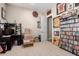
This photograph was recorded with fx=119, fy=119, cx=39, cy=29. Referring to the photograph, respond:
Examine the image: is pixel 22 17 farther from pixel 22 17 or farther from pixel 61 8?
pixel 61 8

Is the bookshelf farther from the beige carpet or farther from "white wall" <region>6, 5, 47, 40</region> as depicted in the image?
"white wall" <region>6, 5, 47, 40</region>

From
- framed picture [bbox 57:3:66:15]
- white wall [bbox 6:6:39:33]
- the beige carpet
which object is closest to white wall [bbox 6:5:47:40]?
white wall [bbox 6:6:39:33]

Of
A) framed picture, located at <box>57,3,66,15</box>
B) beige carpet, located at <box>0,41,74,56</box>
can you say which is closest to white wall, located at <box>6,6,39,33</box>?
beige carpet, located at <box>0,41,74,56</box>

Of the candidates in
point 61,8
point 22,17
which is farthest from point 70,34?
point 22,17

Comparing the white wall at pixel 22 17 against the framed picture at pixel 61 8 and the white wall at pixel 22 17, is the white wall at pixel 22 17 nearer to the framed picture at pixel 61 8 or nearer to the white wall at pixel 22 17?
the white wall at pixel 22 17

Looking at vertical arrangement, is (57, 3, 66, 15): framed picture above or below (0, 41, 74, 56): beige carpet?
above

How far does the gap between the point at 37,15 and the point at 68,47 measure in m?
1.48

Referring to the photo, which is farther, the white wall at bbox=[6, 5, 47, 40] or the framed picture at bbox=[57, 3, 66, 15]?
the framed picture at bbox=[57, 3, 66, 15]

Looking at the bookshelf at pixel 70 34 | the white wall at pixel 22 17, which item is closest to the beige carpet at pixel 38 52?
the bookshelf at pixel 70 34

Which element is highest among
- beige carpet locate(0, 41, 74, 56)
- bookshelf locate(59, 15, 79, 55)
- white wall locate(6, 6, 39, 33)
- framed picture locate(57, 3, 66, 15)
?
framed picture locate(57, 3, 66, 15)

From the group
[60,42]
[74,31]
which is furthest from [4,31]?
[74,31]

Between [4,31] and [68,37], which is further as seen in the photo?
[4,31]

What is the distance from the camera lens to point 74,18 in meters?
3.61

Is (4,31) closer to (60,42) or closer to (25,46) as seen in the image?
(25,46)
